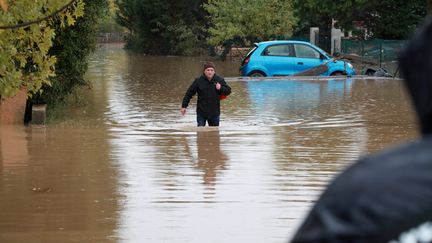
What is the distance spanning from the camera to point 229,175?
12062 millimetres

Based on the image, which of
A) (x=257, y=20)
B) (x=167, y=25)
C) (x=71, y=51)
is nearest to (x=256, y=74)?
(x=71, y=51)

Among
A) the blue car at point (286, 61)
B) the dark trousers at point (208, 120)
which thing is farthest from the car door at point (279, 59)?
the dark trousers at point (208, 120)

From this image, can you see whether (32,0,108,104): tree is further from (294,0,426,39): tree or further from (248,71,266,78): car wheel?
(294,0,426,39): tree

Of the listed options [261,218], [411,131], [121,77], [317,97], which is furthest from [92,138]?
[121,77]

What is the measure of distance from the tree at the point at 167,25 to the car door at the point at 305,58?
27502 mm

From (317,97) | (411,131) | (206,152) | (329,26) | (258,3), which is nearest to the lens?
(206,152)

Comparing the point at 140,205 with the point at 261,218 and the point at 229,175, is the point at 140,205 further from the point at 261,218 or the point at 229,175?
the point at 229,175

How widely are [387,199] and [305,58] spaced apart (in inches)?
1166

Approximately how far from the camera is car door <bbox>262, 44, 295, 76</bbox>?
101ft

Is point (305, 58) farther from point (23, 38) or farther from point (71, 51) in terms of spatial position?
point (23, 38)

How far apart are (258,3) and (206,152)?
32183 millimetres

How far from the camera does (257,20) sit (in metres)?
45.3

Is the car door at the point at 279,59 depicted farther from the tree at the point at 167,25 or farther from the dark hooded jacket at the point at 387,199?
the dark hooded jacket at the point at 387,199

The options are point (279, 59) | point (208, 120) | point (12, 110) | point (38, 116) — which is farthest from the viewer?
point (279, 59)
